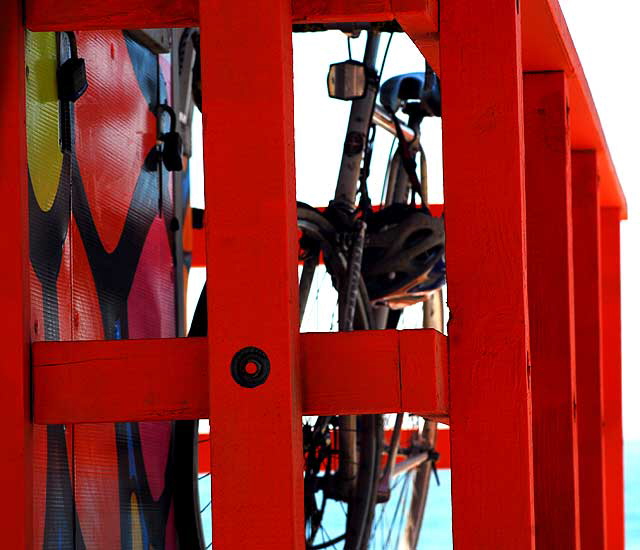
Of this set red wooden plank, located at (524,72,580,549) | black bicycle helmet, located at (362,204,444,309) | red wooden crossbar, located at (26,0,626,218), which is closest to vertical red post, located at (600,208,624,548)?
black bicycle helmet, located at (362,204,444,309)

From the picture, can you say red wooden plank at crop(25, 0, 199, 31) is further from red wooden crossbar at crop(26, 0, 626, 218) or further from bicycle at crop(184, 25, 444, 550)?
bicycle at crop(184, 25, 444, 550)

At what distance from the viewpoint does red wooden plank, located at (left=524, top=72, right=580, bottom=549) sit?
1904 mm

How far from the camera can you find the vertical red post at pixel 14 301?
4.14 feet

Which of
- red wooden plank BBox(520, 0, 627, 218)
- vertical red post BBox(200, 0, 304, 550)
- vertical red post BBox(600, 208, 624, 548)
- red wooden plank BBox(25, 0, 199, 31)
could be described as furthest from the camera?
vertical red post BBox(600, 208, 624, 548)

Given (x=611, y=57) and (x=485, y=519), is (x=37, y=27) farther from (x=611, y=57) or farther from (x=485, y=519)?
(x=611, y=57)

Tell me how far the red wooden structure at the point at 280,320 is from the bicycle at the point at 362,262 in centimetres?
135

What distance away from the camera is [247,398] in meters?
1.18

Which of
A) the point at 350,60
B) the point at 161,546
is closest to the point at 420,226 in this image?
the point at 350,60

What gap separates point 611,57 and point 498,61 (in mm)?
18307

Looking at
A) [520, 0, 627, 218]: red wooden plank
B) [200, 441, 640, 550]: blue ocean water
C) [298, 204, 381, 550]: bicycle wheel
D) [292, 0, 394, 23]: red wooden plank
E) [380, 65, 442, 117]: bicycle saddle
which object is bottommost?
[200, 441, 640, 550]: blue ocean water

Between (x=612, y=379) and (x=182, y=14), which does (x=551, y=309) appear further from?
(x=612, y=379)

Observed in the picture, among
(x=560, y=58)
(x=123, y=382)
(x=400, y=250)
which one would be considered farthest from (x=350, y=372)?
(x=400, y=250)

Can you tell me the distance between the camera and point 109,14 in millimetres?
1301

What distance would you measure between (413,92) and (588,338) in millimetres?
1013
